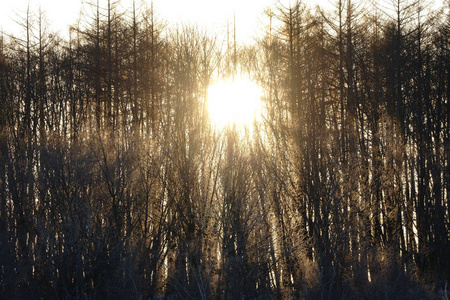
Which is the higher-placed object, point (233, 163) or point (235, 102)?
point (235, 102)

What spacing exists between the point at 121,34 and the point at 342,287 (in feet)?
55.3

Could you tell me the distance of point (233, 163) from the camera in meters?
25.6

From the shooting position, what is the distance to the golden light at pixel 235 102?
27047mm

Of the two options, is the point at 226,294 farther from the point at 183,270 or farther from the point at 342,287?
the point at 342,287

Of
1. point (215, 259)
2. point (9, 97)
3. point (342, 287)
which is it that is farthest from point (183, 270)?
point (9, 97)

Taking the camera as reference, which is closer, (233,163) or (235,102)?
(233,163)

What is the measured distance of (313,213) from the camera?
29.3 m

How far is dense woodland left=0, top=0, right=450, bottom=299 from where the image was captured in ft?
82.5

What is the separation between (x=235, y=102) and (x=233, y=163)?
154 inches

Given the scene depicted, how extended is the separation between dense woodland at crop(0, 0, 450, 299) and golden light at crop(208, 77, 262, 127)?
517 mm

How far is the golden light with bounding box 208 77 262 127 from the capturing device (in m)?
27.0

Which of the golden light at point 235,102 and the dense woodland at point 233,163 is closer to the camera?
the dense woodland at point 233,163

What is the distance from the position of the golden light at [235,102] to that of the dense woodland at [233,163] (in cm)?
52

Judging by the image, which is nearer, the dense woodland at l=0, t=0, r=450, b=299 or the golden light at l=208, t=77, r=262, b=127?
the dense woodland at l=0, t=0, r=450, b=299
